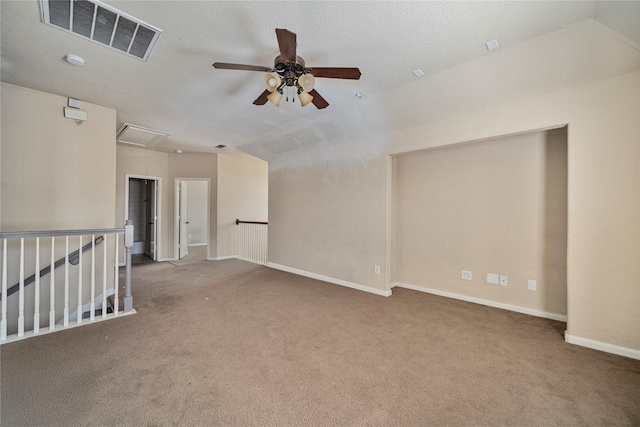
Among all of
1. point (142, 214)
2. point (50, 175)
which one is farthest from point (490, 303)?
point (142, 214)

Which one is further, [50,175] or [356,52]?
[50,175]

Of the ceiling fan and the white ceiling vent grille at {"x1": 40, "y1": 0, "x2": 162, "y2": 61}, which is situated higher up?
the white ceiling vent grille at {"x1": 40, "y1": 0, "x2": 162, "y2": 61}

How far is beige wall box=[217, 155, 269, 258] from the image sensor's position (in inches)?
254

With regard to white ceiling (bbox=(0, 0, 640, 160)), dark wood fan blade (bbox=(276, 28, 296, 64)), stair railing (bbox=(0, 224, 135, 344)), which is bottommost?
stair railing (bbox=(0, 224, 135, 344))

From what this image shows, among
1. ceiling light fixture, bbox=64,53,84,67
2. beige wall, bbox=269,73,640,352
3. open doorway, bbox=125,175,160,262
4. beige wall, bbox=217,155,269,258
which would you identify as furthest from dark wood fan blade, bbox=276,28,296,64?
open doorway, bbox=125,175,160,262

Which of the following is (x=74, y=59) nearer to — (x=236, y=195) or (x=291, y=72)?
(x=291, y=72)

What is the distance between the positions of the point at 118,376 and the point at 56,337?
Answer: 113cm

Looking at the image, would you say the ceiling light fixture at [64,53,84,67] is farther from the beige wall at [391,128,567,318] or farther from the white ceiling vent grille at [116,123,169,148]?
the beige wall at [391,128,567,318]

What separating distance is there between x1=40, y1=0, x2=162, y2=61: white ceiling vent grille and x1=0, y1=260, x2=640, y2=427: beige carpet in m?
2.60

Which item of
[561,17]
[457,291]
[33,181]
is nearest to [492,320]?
[457,291]

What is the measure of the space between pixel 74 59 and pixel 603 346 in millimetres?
5397

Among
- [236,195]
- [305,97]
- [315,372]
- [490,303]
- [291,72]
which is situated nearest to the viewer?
[315,372]

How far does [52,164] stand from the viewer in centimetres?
315

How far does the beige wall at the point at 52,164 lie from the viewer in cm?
290
